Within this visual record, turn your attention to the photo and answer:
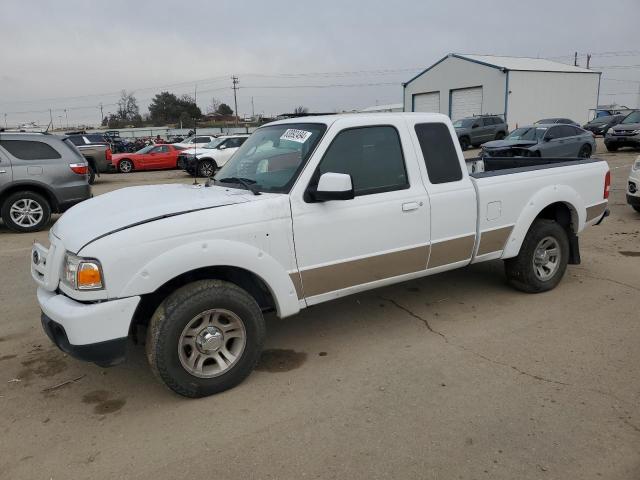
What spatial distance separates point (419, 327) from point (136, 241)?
2.55m

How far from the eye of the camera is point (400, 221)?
13.2 feet

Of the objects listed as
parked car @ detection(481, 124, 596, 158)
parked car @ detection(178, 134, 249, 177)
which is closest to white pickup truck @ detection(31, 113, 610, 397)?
parked car @ detection(481, 124, 596, 158)

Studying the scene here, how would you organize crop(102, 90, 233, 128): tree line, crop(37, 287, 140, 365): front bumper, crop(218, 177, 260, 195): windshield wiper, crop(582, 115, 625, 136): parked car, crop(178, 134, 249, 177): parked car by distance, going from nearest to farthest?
crop(37, 287, 140, 365): front bumper
crop(218, 177, 260, 195): windshield wiper
crop(178, 134, 249, 177): parked car
crop(582, 115, 625, 136): parked car
crop(102, 90, 233, 128): tree line

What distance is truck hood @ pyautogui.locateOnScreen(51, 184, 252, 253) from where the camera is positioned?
3205mm

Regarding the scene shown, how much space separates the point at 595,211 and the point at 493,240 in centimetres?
161

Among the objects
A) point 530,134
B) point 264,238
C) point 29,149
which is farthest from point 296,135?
point 530,134

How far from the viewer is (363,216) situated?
3.85 meters

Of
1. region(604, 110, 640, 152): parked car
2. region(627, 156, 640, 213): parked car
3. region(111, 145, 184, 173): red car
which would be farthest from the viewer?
region(111, 145, 184, 173): red car

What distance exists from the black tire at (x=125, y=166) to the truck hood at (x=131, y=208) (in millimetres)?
20704

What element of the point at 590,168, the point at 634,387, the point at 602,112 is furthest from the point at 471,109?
the point at 634,387

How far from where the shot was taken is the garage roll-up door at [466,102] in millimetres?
39812

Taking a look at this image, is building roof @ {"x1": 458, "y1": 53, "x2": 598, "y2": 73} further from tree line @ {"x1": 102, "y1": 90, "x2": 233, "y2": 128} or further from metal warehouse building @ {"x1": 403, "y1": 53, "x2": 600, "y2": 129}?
tree line @ {"x1": 102, "y1": 90, "x2": 233, "y2": 128}

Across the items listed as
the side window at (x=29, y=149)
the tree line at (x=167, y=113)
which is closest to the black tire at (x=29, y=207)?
the side window at (x=29, y=149)

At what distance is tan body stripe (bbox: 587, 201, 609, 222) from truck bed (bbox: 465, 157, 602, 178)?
49 cm
